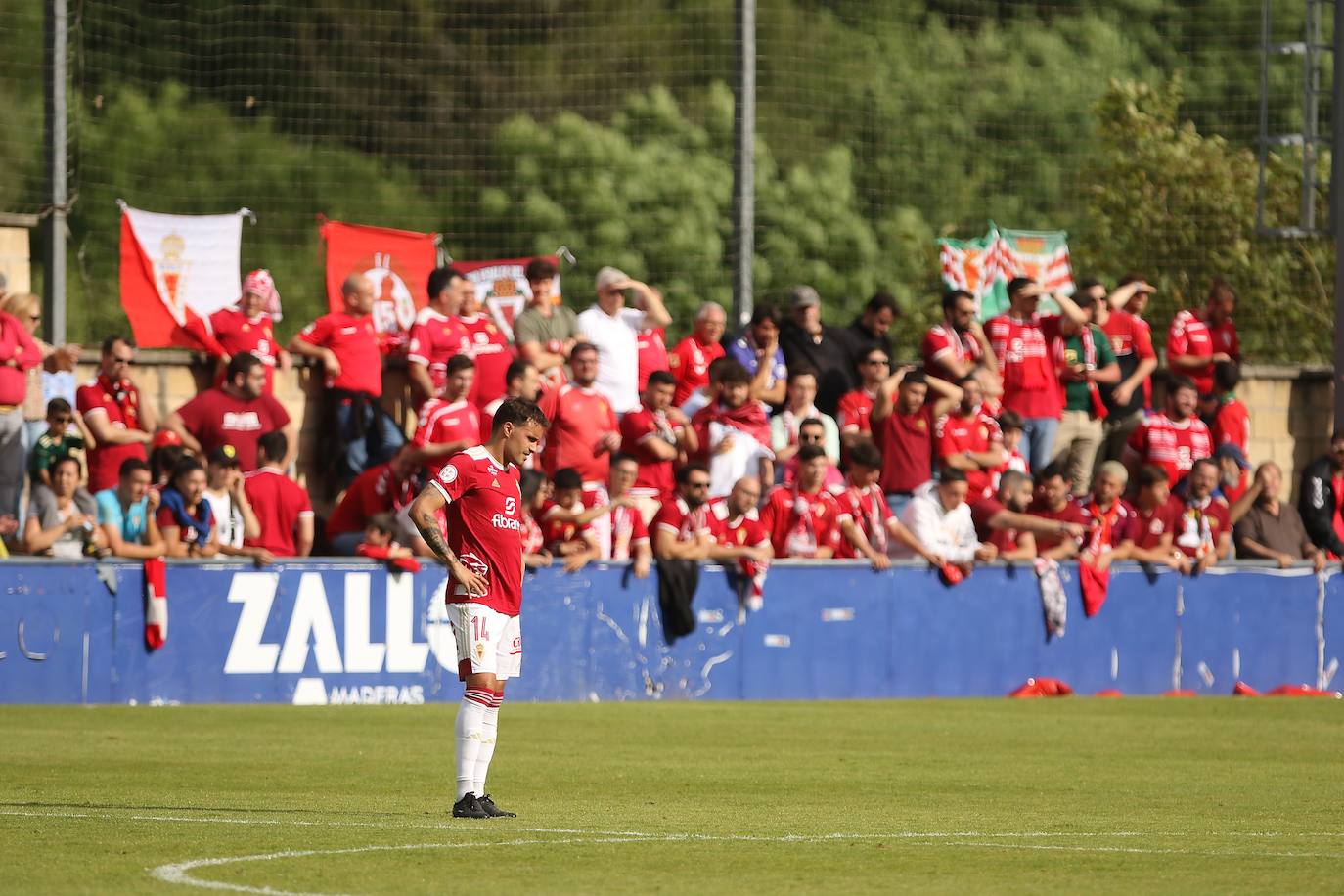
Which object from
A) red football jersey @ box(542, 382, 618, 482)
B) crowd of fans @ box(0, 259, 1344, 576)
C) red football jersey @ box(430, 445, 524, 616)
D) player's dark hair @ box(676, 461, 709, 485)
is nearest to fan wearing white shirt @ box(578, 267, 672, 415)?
crowd of fans @ box(0, 259, 1344, 576)

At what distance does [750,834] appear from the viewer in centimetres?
929

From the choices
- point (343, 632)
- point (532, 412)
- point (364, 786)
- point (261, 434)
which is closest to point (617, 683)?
point (343, 632)

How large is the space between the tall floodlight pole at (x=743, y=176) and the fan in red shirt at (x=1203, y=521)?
438cm

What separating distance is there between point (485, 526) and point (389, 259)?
1131 centimetres

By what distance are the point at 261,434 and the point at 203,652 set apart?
2184 millimetres

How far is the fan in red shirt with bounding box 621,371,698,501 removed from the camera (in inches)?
738

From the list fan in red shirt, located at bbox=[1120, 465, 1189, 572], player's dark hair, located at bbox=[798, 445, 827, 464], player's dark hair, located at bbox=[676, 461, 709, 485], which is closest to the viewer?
player's dark hair, located at bbox=[676, 461, 709, 485]

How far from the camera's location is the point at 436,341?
1898cm

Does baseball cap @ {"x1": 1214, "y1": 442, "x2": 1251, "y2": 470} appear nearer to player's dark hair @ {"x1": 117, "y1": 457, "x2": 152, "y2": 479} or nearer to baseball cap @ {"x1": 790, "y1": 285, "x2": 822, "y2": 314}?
baseball cap @ {"x1": 790, "y1": 285, "x2": 822, "y2": 314}

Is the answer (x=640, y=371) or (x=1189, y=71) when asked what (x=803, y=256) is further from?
(x=640, y=371)

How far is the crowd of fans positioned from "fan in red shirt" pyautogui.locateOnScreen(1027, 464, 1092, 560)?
0.09 ft

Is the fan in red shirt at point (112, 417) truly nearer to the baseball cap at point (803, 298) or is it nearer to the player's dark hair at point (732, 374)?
the player's dark hair at point (732, 374)

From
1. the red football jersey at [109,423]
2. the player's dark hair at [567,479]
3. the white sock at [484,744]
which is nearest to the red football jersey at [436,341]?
Answer: the player's dark hair at [567,479]

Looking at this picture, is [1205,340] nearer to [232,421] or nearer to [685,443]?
[685,443]
